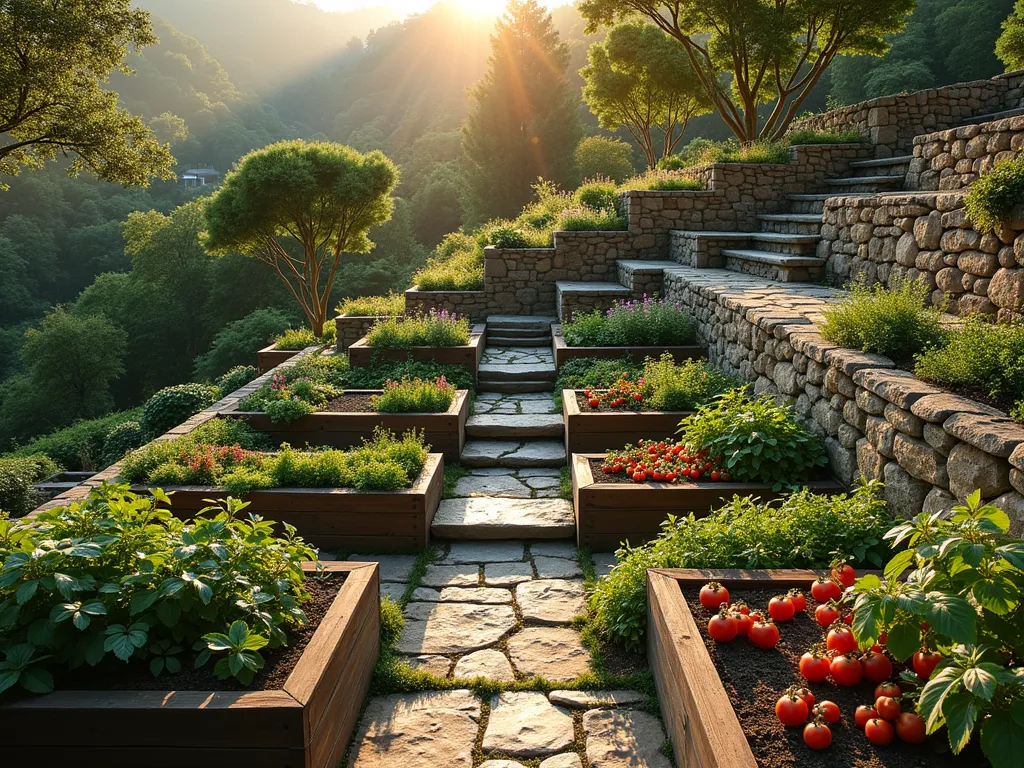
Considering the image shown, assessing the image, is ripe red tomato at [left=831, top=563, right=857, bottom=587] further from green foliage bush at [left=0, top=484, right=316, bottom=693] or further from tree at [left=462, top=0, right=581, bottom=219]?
tree at [left=462, top=0, right=581, bottom=219]

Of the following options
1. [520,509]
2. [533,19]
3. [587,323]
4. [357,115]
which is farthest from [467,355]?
[357,115]

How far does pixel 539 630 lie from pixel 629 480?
131cm

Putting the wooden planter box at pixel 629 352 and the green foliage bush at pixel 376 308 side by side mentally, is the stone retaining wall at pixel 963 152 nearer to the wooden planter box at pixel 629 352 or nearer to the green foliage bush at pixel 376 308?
the wooden planter box at pixel 629 352

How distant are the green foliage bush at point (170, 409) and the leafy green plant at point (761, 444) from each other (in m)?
5.53

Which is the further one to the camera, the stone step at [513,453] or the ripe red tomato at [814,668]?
the stone step at [513,453]

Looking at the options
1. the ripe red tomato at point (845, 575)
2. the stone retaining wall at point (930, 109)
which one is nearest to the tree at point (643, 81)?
the stone retaining wall at point (930, 109)

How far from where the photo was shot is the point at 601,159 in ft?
80.3

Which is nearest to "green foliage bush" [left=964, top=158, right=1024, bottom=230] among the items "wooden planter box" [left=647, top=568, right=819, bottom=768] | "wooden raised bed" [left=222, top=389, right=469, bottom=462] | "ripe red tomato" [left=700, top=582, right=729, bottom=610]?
"wooden planter box" [left=647, top=568, right=819, bottom=768]

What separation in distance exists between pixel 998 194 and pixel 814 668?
3.19 meters

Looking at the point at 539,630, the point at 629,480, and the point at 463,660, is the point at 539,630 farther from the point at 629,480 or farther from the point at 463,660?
the point at 629,480

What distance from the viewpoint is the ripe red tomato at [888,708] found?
2.03 meters

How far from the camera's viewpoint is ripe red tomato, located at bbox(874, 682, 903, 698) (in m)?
2.08

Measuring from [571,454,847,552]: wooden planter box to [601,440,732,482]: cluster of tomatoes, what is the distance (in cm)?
6

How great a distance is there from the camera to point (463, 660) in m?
3.35
